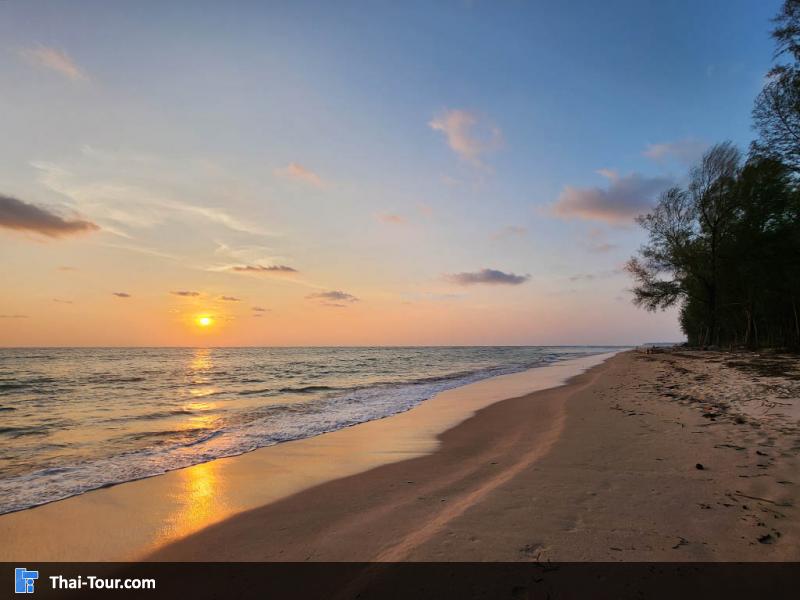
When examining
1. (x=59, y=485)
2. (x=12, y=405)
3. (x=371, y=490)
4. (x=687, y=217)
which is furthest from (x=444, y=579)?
(x=687, y=217)

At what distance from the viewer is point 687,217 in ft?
121

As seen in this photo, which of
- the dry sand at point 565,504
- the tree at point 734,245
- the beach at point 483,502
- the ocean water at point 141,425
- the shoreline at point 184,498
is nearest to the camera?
the dry sand at point 565,504

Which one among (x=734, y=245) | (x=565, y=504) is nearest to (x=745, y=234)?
(x=734, y=245)

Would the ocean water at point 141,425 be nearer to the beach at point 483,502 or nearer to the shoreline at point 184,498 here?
the shoreline at point 184,498

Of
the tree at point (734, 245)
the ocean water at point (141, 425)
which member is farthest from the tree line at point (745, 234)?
the ocean water at point (141, 425)

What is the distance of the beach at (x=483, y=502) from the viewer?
405 cm

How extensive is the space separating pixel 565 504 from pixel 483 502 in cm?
101

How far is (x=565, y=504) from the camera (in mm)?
4953

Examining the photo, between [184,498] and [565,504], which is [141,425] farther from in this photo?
[565,504]

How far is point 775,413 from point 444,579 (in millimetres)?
9681

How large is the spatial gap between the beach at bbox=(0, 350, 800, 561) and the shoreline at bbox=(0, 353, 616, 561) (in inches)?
1.3

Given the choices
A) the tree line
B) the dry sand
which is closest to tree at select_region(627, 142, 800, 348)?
the tree line

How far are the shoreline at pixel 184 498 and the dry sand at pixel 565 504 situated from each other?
0.48 m

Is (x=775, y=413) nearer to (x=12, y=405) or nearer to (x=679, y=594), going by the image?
(x=679, y=594)
